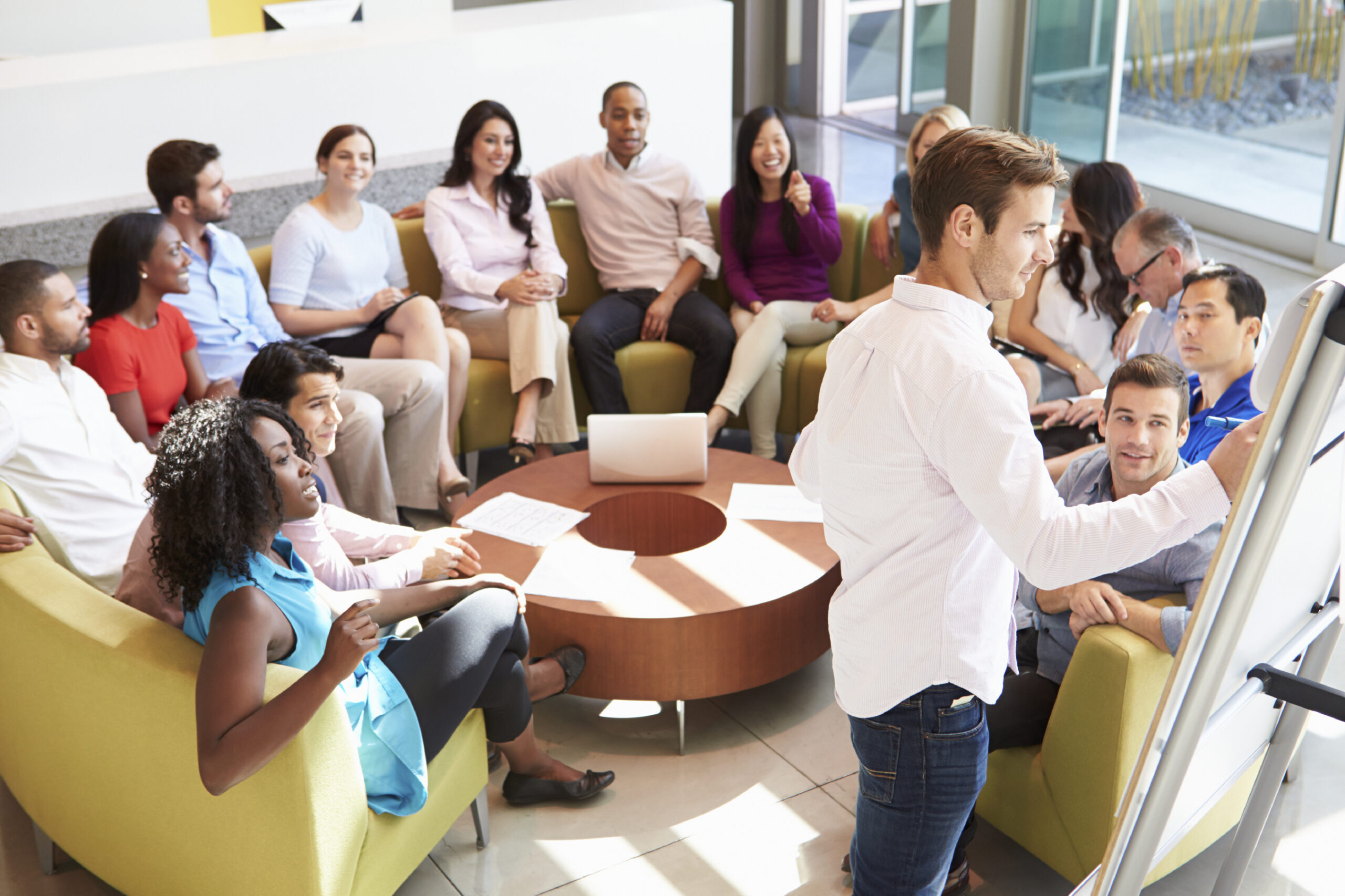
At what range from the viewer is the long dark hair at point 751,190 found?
4.24 m

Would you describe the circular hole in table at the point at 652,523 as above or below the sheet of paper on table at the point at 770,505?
below

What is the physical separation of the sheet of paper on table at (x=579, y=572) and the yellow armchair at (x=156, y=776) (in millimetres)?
576

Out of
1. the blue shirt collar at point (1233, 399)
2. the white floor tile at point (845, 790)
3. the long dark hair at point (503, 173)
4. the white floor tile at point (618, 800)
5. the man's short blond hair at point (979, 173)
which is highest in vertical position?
the man's short blond hair at point (979, 173)

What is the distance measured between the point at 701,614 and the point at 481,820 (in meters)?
0.66

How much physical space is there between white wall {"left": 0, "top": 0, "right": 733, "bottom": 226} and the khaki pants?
1649 millimetres

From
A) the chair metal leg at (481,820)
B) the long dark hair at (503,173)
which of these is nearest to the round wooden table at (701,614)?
the chair metal leg at (481,820)

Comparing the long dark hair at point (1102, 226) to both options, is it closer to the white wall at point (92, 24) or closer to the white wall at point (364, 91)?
the white wall at point (364, 91)

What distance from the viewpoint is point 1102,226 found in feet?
12.0

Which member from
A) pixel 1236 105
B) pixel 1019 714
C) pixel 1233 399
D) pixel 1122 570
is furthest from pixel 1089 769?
pixel 1236 105

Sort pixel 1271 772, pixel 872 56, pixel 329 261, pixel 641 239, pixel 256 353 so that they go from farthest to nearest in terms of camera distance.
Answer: pixel 872 56
pixel 641 239
pixel 329 261
pixel 256 353
pixel 1271 772

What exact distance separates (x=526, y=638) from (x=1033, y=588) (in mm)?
1078

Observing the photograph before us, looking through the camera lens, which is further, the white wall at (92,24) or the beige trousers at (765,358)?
the white wall at (92,24)

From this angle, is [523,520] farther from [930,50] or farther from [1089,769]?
[930,50]

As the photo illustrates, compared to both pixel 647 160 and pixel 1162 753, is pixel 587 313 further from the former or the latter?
pixel 1162 753
